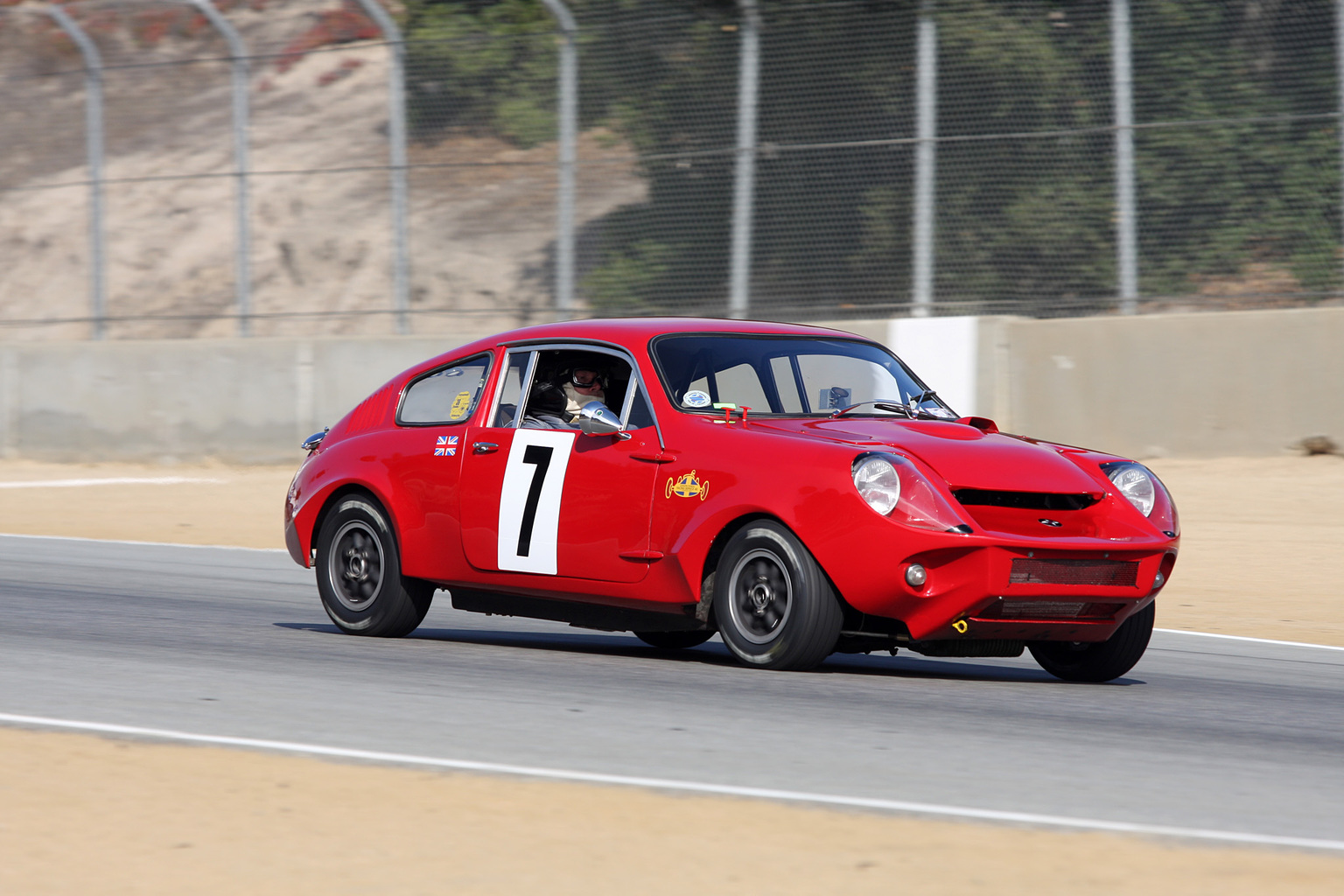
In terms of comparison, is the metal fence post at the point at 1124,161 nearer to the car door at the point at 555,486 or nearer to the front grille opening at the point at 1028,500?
the car door at the point at 555,486

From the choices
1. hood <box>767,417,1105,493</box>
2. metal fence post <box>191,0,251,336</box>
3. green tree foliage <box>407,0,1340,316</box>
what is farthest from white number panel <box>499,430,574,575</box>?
metal fence post <box>191,0,251,336</box>

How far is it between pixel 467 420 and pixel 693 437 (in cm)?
140

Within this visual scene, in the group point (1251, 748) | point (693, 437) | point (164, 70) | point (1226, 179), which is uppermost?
point (164, 70)

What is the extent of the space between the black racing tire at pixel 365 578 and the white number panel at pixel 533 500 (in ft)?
2.50

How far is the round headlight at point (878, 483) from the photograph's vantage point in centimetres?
746

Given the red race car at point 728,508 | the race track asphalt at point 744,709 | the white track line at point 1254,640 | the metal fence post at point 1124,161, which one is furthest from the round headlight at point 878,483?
the metal fence post at point 1124,161

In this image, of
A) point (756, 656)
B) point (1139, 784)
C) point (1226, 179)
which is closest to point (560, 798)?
point (1139, 784)

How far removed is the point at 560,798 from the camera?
5492mm

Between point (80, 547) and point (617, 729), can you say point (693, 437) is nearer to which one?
point (617, 729)

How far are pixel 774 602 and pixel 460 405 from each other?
2.11 m

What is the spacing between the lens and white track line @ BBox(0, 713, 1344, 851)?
202 inches

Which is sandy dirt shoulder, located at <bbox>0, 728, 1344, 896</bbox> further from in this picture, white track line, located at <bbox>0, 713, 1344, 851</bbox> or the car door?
the car door

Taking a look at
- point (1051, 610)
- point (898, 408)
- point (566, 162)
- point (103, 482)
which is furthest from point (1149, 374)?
point (103, 482)

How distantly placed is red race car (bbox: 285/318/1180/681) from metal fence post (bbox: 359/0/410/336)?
11.7 m
